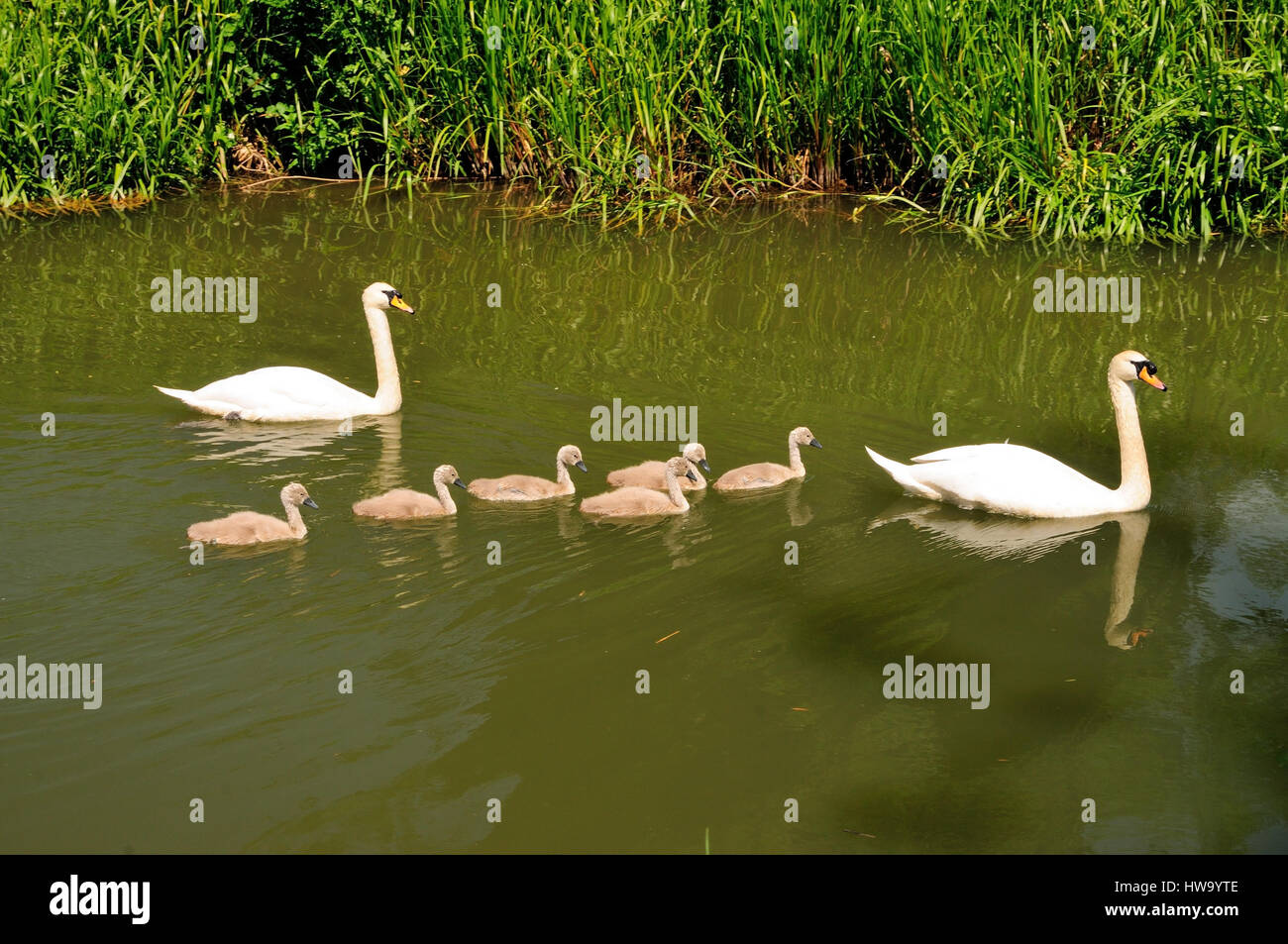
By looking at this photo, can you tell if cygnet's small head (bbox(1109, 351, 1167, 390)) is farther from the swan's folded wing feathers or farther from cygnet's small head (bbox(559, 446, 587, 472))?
the swan's folded wing feathers

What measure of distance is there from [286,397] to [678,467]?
100 inches

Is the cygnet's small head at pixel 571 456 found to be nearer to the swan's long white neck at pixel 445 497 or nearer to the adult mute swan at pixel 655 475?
the adult mute swan at pixel 655 475

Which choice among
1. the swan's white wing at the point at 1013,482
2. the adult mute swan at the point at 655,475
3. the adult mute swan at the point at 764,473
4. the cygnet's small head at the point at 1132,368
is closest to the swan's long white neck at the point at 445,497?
the adult mute swan at the point at 655,475

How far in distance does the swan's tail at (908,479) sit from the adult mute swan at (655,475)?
0.94m

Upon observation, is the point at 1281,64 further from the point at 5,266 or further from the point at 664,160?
the point at 5,266

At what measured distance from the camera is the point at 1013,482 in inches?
333

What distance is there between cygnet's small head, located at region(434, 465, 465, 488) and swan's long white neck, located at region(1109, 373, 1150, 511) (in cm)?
342

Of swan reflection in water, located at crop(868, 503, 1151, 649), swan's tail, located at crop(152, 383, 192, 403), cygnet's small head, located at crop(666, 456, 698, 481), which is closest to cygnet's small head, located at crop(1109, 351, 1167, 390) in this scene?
swan reflection in water, located at crop(868, 503, 1151, 649)

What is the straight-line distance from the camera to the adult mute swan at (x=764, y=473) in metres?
8.75

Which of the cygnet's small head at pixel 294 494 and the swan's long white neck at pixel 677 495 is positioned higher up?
the cygnet's small head at pixel 294 494

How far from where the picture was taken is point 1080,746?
20.4 feet

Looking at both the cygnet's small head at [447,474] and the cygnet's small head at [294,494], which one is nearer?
the cygnet's small head at [294,494]

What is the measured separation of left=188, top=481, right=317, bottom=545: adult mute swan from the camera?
25.1 feet

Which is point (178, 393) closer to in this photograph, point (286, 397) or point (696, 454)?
Result: point (286, 397)
